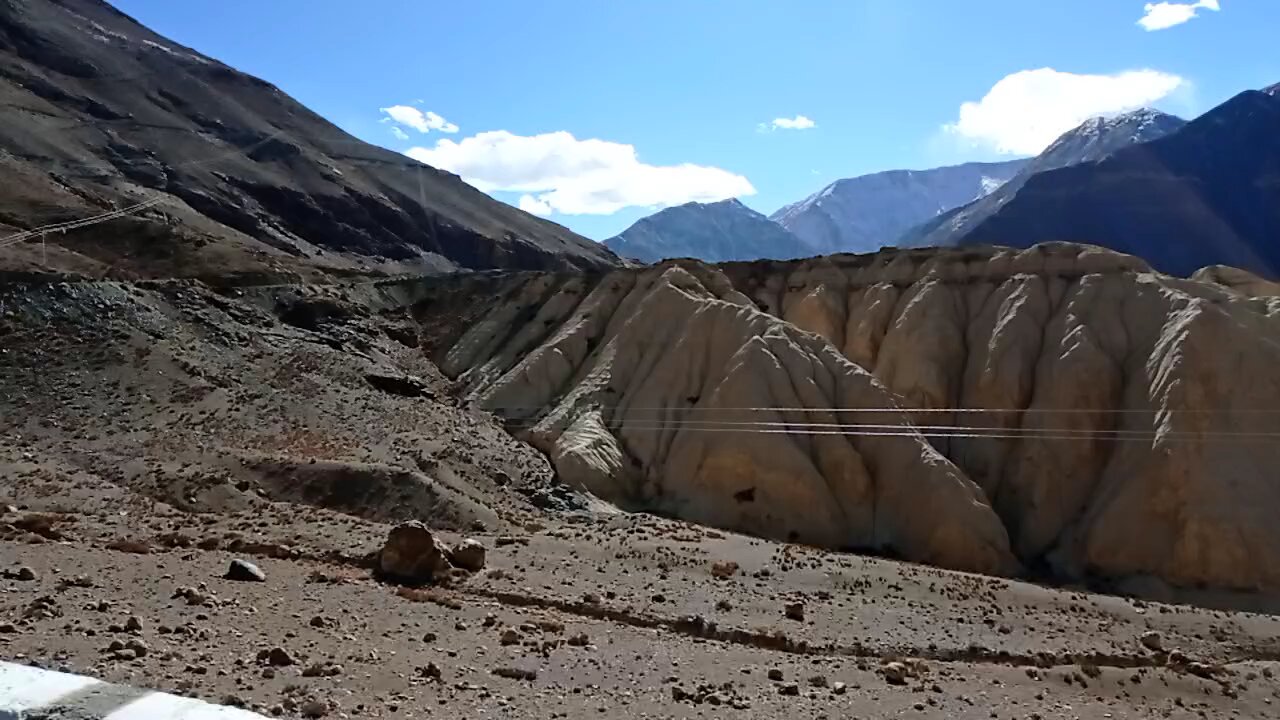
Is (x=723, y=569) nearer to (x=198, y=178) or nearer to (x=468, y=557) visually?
(x=468, y=557)

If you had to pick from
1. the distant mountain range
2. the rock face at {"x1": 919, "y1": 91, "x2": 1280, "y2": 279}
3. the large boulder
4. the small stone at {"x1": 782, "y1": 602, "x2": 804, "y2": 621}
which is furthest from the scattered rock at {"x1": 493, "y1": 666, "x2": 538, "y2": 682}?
the rock face at {"x1": 919, "y1": 91, "x2": 1280, "y2": 279}

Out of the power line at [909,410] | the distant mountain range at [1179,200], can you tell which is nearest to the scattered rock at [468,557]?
the power line at [909,410]

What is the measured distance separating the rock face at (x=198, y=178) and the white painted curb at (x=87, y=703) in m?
42.6

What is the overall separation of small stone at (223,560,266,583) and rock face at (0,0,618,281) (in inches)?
1255

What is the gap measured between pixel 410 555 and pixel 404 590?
47.1 inches

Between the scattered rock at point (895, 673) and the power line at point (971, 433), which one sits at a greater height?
the power line at point (971, 433)

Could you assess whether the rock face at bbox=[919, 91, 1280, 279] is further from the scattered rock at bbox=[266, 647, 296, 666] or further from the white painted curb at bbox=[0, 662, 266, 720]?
the white painted curb at bbox=[0, 662, 266, 720]

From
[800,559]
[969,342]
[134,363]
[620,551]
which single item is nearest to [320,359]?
[134,363]

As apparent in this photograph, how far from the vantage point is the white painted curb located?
4469 millimetres

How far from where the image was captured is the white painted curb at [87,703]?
4.47 metres

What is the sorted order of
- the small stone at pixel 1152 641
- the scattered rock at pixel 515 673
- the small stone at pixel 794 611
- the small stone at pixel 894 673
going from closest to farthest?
the scattered rock at pixel 515 673 < the small stone at pixel 894 673 < the small stone at pixel 794 611 < the small stone at pixel 1152 641

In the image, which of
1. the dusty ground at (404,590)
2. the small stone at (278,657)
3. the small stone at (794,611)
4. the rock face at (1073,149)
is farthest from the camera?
the rock face at (1073,149)

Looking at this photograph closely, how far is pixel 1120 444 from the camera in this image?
31719mm

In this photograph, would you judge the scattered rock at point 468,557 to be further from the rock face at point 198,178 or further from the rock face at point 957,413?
the rock face at point 198,178
